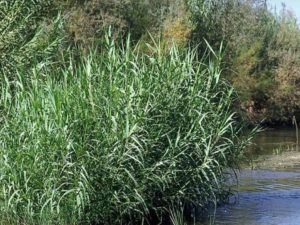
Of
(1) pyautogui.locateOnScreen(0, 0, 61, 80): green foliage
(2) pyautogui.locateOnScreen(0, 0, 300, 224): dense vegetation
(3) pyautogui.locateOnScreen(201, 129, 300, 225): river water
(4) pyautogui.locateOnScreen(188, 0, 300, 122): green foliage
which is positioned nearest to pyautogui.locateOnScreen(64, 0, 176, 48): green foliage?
(4) pyautogui.locateOnScreen(188, 0, 300, 122): green foliage

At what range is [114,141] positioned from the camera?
1162cm

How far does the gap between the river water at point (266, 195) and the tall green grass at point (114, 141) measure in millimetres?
1040

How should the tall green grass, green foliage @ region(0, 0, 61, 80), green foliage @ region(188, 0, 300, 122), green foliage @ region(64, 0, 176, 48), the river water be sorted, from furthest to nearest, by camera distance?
green foliage @ region(188, 0, 300, 122)
green foliage @ region(64, 0, 176, 48)
green foliage @ region(0, 0, 61, 80)
the river water
the tall green grass

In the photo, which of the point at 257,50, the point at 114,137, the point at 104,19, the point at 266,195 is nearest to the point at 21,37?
the point at 114,137

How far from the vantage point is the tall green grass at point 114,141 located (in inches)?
447

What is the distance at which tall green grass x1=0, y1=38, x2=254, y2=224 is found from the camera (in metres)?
11.4

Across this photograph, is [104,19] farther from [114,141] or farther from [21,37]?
[114,141]

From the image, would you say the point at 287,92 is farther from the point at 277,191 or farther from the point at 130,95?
the point at 130,95

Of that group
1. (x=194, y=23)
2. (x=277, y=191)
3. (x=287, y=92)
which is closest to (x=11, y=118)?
(x=277, y=191)

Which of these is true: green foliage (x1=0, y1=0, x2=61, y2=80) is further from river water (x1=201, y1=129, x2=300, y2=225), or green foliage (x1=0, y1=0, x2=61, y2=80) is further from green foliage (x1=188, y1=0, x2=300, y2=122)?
green foliage (x1=188, y1=0, x2=300, y2=122)

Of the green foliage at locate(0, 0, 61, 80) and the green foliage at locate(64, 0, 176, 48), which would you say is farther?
the green foliage at locate(64, 0, 176, 48)

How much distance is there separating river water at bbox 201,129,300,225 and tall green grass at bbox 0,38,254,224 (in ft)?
3.41

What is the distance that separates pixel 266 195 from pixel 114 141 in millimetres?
6576

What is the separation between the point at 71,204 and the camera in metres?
11.2
